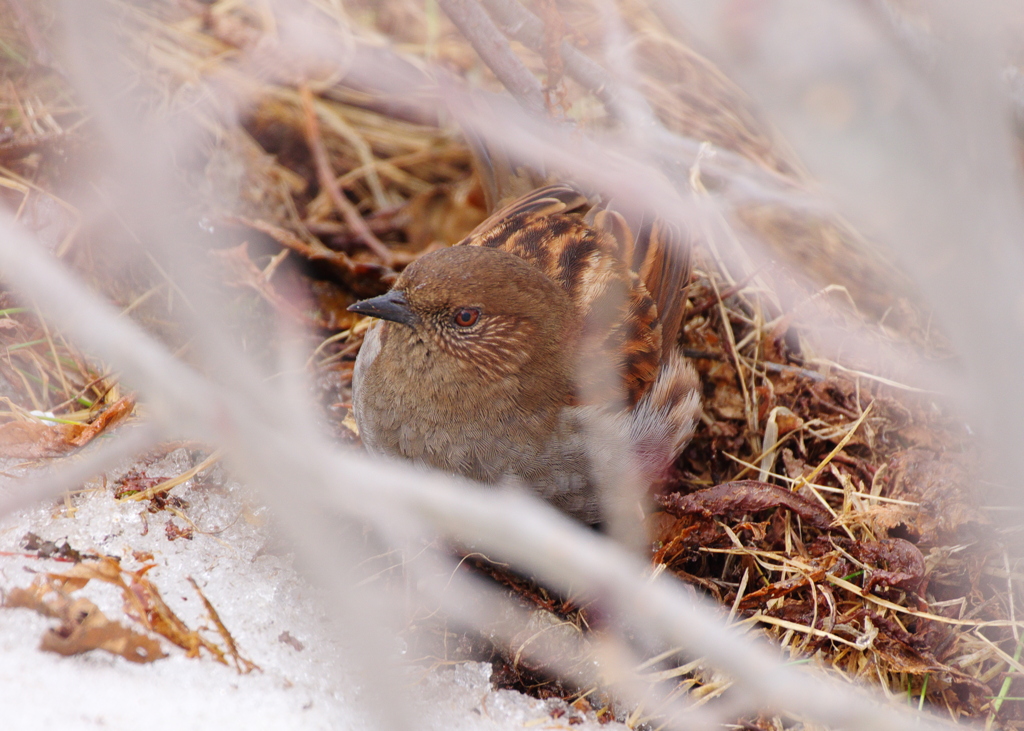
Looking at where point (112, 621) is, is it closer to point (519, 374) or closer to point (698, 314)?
point (519, 374)

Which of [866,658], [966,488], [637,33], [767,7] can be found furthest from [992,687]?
[637,33]

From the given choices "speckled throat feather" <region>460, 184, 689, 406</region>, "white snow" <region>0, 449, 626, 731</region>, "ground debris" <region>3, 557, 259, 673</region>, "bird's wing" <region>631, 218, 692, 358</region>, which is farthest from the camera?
"bird's wing" <region>631, 218, 692, 358</region>

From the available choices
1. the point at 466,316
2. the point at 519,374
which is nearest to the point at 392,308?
the point at 466,316

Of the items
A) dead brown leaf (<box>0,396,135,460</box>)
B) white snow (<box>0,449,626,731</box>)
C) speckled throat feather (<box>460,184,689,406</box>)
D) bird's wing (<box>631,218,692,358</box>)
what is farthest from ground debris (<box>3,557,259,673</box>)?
bird's wing (<box>631,218,692,358</box>)

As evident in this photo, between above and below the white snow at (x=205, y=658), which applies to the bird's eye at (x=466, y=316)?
above

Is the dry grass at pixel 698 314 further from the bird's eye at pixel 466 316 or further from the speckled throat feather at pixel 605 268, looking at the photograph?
the bird's eye at pixel 466 316

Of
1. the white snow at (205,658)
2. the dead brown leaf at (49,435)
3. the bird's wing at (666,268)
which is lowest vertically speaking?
the white snow at (205,658)

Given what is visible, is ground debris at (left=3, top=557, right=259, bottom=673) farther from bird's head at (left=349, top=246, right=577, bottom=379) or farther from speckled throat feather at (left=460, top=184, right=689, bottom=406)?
speckled throat feather at (left=460, top=184, right=689, bottom=406)

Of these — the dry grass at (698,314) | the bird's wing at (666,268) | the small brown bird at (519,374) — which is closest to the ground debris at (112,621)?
the dry grass at (698,314)

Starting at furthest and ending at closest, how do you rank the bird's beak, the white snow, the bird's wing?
the bird's wing < the bird's beak < the white snow
